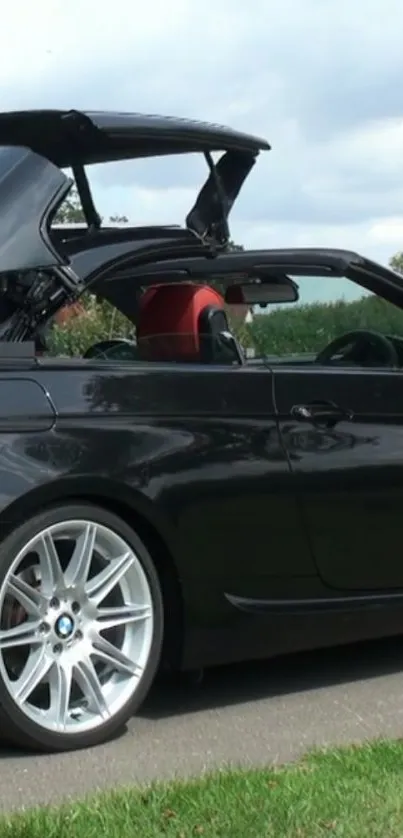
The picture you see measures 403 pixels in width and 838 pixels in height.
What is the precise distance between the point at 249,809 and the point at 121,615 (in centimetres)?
109

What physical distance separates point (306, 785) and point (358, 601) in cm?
142

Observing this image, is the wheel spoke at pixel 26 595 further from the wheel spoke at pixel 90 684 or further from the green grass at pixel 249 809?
the green grass at pixel 249 809

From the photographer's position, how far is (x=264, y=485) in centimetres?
511

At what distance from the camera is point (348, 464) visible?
538 cm

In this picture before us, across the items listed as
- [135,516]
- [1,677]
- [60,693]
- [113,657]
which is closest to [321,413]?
[135,516]

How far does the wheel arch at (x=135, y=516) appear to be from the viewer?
4.50 m

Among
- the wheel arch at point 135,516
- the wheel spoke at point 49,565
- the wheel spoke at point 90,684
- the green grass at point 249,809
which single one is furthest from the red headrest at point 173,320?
the green grass at point 249,809

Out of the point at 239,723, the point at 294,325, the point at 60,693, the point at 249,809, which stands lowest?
the point at 239,723

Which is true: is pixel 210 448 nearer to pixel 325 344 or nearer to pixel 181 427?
pixel 181 427

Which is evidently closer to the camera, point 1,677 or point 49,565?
point 1,677

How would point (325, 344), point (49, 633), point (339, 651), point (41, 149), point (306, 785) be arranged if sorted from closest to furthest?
point (306, 785)
point (49, 633)
point (41, 149)
point (325, 344)
point (339, 651)

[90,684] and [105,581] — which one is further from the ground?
[105,581]

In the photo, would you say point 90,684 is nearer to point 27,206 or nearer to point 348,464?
point 348,464

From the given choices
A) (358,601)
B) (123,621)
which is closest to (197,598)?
(123,621)
